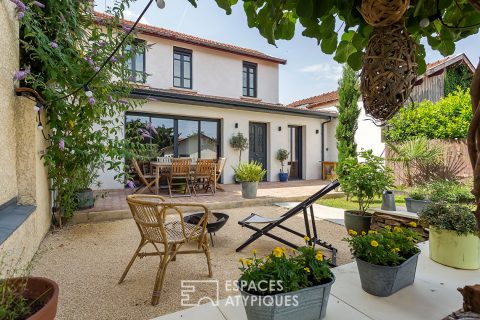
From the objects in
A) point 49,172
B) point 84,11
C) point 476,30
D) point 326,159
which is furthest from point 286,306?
point 326,159

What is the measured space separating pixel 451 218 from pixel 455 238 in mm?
171

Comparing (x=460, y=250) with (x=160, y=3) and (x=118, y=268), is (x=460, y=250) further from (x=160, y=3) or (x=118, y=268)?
(x=118, y=268)

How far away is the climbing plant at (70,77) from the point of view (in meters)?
3.02

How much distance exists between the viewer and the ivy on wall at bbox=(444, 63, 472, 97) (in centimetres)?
1165

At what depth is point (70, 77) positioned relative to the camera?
3.21 metres

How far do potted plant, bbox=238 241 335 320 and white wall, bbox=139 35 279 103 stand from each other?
9.24 m

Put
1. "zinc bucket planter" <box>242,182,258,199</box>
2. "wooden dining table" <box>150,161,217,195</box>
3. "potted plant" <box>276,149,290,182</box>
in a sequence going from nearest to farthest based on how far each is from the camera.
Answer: "wooden dining table" <box>150,161,217,195</box> → "zinc bucket planter" <box>242,182,258,199</box> → "potted plant" <box>276,149,290,182</box>

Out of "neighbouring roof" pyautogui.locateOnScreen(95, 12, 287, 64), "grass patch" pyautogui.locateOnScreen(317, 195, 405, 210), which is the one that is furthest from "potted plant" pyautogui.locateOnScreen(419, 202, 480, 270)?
"neighbouring roof" pyautogui.locateOnScreen(95, 12, 287, 64)

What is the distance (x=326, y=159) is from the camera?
38.0 feet

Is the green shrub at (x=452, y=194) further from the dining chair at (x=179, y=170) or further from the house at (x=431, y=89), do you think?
the house at (x=431, y=89)

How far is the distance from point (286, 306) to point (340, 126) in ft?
25.3

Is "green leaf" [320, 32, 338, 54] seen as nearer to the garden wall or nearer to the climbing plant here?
the climbing plant

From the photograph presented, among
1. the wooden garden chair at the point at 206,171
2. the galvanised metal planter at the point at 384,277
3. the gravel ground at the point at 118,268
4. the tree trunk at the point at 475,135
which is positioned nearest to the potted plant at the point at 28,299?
the gravel ground at the point at 118,268

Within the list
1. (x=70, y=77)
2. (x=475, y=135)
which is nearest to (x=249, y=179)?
(x=70, y=77)
